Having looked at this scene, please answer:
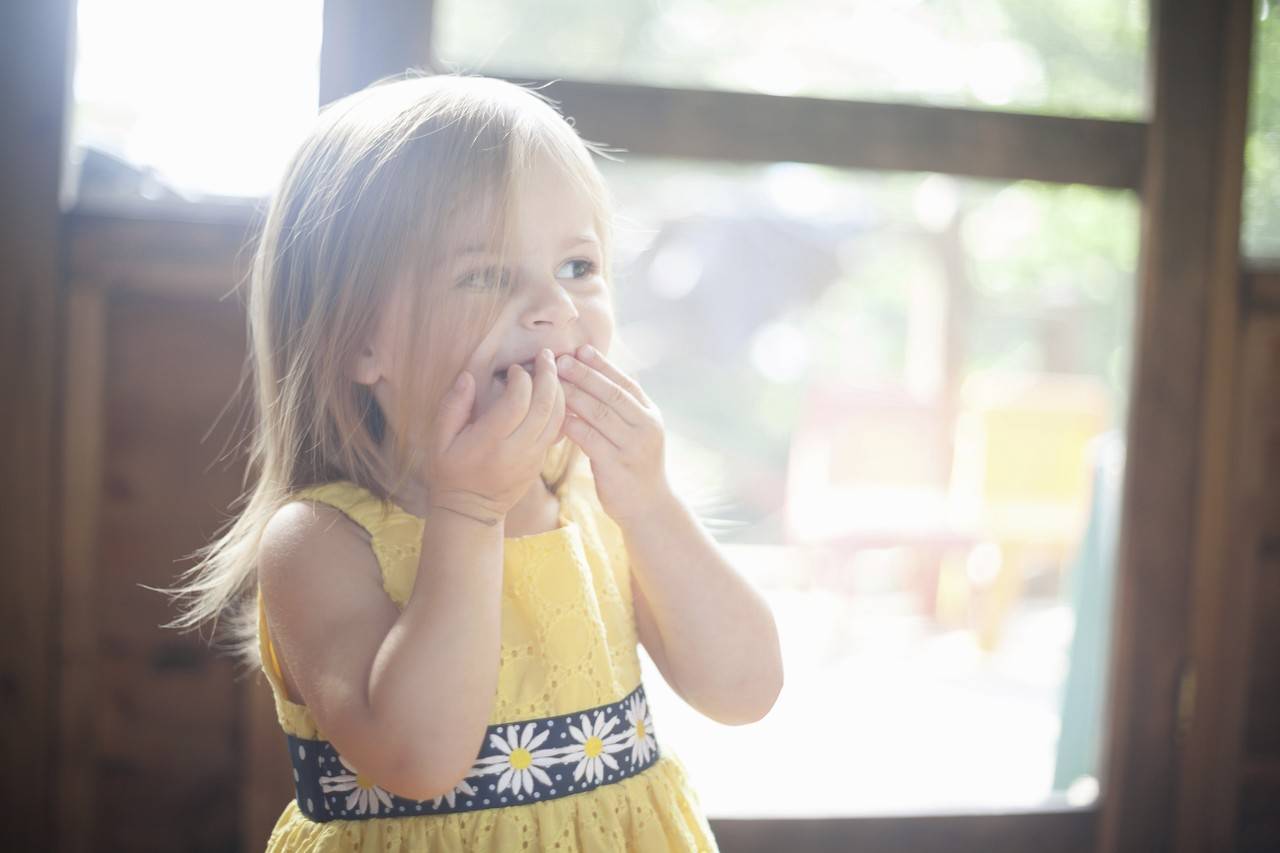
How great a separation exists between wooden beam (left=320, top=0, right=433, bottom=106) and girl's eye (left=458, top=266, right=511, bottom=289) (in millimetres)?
703

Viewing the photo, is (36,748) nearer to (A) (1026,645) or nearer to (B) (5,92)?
(B) (5,92)

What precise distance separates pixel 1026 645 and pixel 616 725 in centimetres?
368

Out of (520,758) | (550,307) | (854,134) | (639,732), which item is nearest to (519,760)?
(520,758)

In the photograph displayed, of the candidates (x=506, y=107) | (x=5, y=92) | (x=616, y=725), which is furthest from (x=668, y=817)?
(x=5, y=92)

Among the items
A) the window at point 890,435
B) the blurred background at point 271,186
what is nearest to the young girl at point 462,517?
the blurred background at point 271,186

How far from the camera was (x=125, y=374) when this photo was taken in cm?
146

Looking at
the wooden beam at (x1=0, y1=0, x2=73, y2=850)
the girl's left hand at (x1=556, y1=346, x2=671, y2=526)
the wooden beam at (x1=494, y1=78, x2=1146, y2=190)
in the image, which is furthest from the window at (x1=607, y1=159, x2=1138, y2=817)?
the girl's left hand at (x1=556, y1=346, x2=671, y2=526)

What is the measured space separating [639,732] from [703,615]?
0.11m

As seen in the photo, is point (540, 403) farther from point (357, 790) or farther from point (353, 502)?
point (357, 790)

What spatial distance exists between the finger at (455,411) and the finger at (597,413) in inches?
3.1

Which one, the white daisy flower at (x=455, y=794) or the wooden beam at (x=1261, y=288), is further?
the wooden beam at (x=1261, y=288)

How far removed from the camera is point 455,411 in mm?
812

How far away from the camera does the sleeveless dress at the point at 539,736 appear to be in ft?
2.79

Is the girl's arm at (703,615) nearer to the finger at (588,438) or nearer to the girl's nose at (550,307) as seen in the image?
the finger at (588,438)
